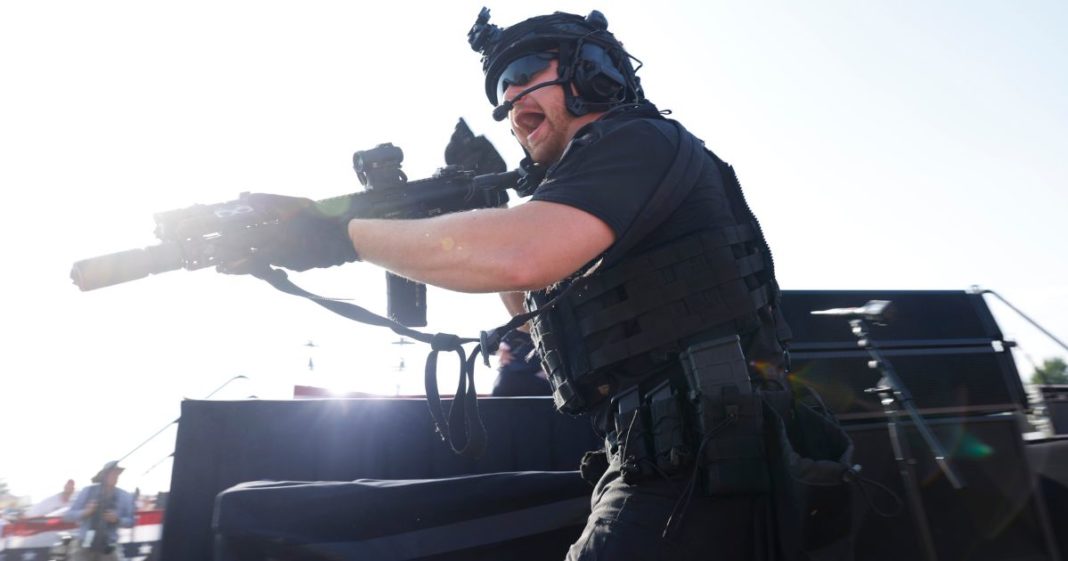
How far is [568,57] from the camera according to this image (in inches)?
90.5

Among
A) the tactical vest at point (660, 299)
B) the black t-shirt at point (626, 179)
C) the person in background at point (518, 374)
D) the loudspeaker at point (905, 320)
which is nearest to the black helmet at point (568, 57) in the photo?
the black t-shirt at point (626, 179)

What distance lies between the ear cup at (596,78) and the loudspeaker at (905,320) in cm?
188

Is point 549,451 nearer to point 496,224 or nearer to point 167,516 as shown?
point 167,516

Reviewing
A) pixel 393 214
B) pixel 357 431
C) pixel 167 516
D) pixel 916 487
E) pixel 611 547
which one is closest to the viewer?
pixel 611 547

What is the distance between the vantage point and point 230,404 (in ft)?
9.20

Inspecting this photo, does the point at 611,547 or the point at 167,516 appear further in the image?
the point at 167,516

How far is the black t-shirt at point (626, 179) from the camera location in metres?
1.58

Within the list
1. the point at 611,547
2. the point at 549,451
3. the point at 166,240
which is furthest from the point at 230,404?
the point at 611,547

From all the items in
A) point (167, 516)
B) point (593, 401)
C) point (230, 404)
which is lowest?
point (167, 516)

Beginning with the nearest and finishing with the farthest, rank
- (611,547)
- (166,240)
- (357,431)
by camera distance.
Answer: (611,547)
(166,240)
(357,431)

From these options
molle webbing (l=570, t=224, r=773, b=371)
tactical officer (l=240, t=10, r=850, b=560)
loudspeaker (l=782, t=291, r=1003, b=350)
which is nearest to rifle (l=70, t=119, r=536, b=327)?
tactical officer (l=240, t=10, r=850, b=560)

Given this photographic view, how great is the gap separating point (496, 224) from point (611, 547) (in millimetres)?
786

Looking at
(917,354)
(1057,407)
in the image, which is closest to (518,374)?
(917,354)

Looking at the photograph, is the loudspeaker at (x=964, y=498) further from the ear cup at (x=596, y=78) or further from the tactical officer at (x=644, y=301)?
the ear cup at (x=596, y=78)
